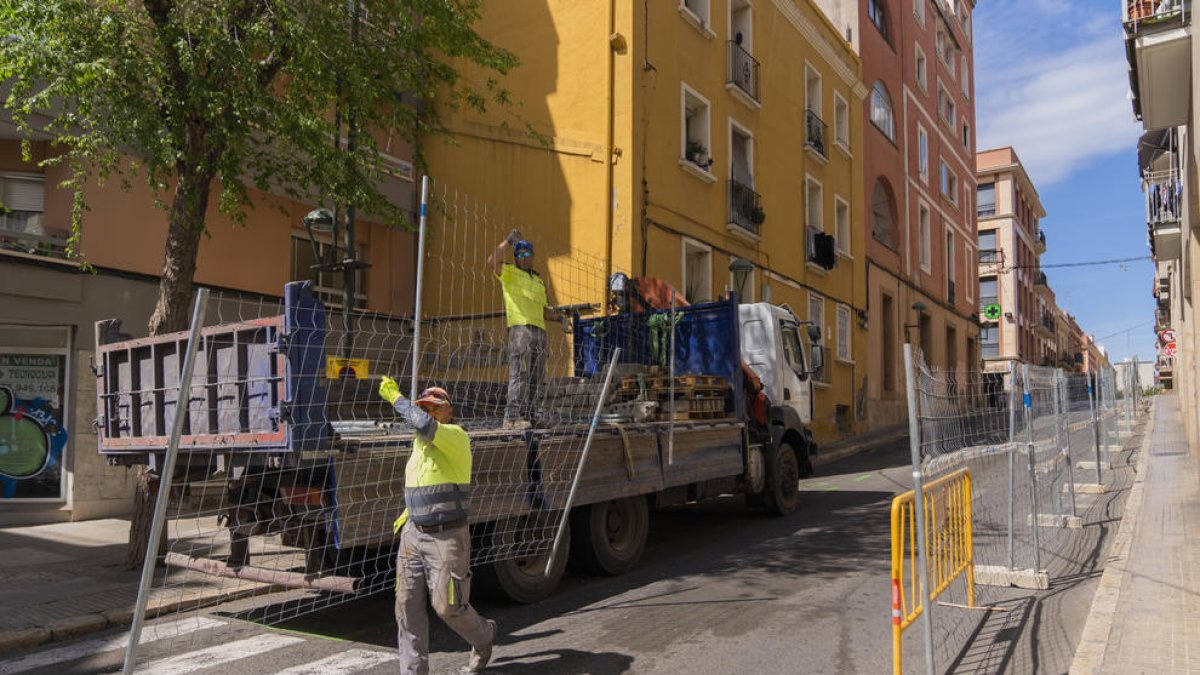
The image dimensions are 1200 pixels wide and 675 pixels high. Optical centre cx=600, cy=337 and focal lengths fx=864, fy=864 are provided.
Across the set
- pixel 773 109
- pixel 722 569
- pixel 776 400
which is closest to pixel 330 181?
pixel 722 569

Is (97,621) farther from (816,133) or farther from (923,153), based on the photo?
(923,153)

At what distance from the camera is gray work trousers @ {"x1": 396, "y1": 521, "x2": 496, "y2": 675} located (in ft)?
15.1

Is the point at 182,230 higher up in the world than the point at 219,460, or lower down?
higher up

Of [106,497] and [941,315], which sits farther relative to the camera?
[941,315]

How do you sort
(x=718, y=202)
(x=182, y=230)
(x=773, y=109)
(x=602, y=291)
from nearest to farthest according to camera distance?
(x=182, y=230) → (x=602, y=291) → (x=718, y=202) → (x=773, y=109)

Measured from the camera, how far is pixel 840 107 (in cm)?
2344

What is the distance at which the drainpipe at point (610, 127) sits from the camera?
14516 mm

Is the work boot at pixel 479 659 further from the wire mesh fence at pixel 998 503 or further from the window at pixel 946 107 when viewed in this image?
the window at pixel 946 107

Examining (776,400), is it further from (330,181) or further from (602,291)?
(330,181)

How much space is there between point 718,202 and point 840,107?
831 cm

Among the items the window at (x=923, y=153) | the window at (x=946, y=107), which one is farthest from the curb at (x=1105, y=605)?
the window at (x=946, y=107)

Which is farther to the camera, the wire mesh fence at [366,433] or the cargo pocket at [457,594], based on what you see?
the wire mesh fence at [366,433]

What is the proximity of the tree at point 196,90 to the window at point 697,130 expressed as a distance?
791cm

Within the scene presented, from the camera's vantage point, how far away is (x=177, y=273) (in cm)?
830
